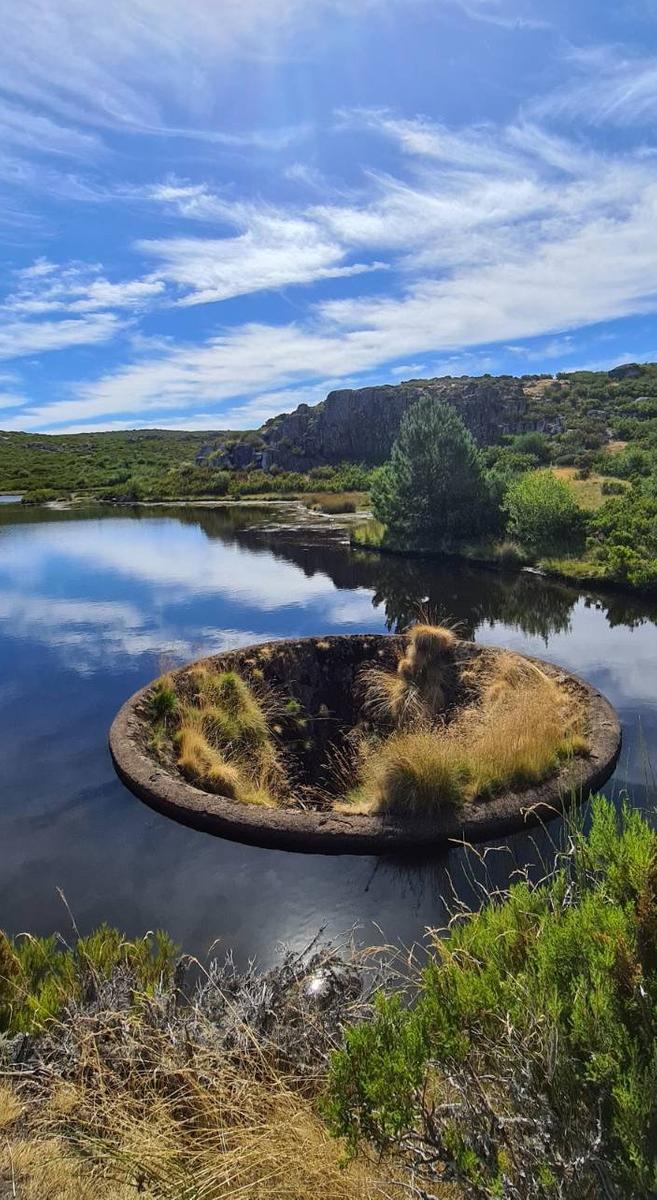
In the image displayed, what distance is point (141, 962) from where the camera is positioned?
409cm

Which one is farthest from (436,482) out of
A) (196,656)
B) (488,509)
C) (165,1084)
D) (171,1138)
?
(171,1138)

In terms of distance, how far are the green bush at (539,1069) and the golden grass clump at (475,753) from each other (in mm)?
4349

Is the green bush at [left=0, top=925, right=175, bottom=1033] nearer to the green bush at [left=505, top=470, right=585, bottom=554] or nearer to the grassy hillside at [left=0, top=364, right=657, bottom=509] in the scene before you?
the green bush at [left=505, top=470, right=585, bottom=554]

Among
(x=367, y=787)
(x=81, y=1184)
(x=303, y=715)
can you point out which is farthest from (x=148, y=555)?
(x=81, y=1184)

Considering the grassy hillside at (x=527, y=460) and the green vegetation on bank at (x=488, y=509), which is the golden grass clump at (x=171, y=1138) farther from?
the grassy hillside at (x=527, y=460)

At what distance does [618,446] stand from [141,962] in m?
41.8

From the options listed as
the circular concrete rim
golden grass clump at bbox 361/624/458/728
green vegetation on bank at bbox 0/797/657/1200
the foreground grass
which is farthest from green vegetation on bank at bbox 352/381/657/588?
green vegetation on bank at bbox 0/797/657/1200

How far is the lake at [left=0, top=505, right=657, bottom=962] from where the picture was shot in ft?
18.7

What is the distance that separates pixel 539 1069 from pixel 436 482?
75.0 feet

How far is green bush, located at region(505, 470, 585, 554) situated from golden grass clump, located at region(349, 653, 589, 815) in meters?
13.2

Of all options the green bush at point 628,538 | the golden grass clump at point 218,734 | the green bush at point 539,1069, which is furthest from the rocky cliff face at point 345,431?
the green bush at point 539,1069

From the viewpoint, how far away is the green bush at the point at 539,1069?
1725 millimetres

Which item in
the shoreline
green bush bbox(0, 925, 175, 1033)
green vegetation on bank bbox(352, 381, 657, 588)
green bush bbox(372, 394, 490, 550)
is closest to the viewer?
green bush bbox(0, 925, 175, 1033)

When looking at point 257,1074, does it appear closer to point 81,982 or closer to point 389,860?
point 81,982
